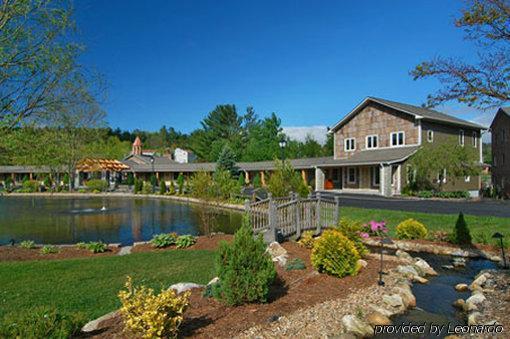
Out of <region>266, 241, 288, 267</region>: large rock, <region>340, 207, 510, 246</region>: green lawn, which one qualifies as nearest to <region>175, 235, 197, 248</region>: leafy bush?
<region>266, 241, 288, 267</region>: large rock

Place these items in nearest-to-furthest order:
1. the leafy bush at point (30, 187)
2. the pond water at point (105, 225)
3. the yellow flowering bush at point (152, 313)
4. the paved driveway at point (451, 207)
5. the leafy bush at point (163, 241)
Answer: the yellow flowering bush at point (152, 313)
the leafy bush at point (163, 241)
the pond water at point (105, 225)
the paved driveway at point (451, 207)
the leafy bush at point (30, 187)

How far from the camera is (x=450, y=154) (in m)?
25.4

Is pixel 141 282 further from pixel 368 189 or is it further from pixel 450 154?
pixel 368 189

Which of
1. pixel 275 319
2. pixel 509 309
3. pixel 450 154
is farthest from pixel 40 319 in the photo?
pixel 450 154

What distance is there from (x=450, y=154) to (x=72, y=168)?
4239 cm

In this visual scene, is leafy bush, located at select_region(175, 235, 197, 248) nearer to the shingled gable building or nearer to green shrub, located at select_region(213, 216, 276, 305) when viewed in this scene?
green shrub, located at select_region(213, 216, 276, 305)

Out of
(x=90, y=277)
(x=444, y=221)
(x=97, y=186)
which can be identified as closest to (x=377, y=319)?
(x=90, y=277)

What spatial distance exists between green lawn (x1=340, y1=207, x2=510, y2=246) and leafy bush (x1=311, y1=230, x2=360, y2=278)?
6.28 meters

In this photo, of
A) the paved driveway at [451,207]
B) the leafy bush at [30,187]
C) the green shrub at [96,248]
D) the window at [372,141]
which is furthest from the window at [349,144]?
the leafy bush at [30,187]

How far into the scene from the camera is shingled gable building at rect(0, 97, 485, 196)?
93.4 feet

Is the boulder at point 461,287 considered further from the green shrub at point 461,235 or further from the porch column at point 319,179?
the porch column at point 319,179

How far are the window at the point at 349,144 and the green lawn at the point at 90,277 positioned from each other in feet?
92.2

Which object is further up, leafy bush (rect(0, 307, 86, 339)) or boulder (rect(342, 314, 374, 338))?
leafy bush (rect(0, 307, 86, 339))

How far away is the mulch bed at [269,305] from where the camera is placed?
438 centimetres
